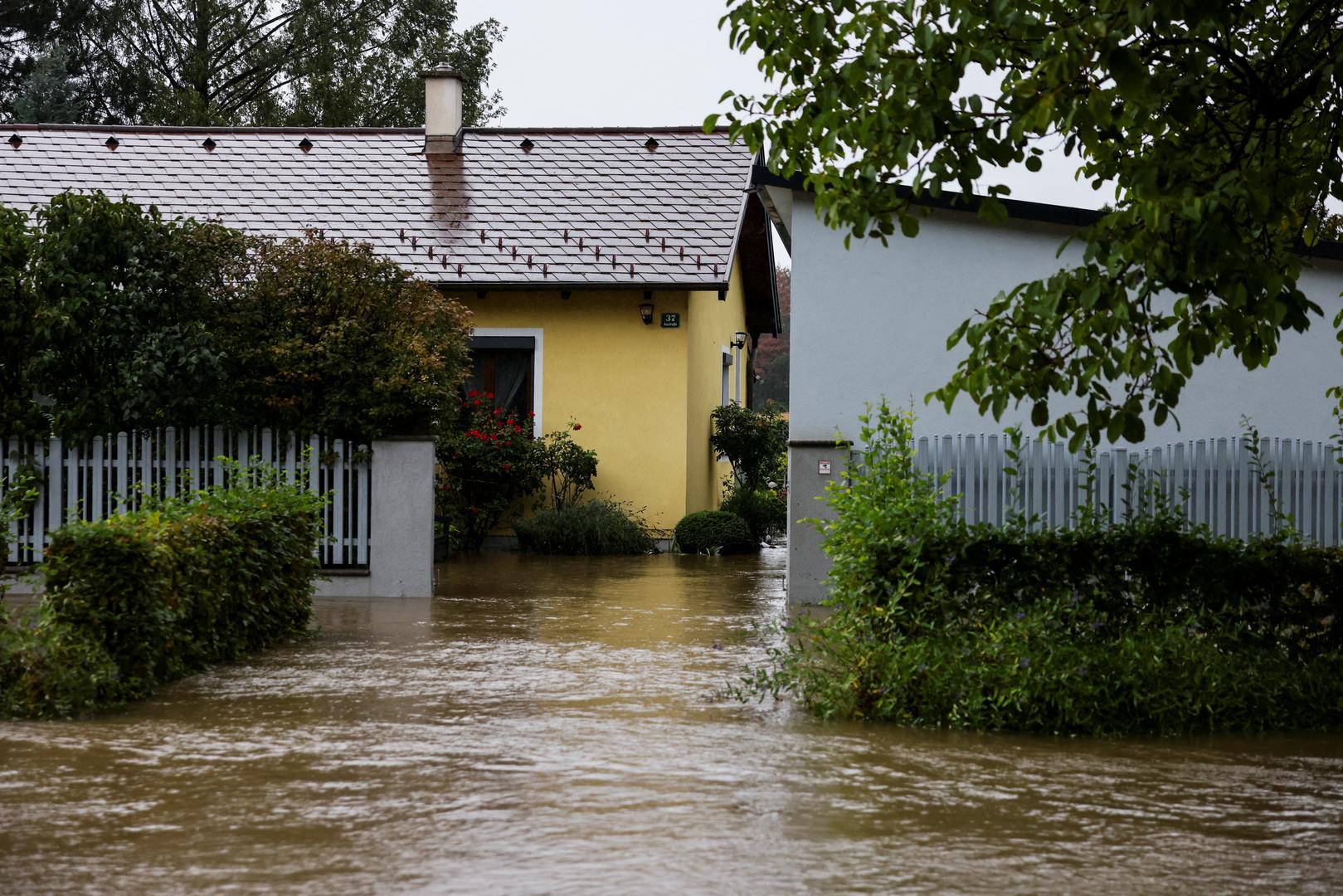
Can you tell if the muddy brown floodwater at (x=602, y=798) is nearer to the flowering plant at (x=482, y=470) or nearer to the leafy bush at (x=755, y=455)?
the flowering plant at (x=482, y=470)

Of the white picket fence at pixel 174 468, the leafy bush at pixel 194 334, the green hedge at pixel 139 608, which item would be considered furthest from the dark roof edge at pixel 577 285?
the green hedge at pixel 139 608

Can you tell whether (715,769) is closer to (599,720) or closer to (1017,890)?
(599,720)

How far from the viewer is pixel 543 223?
67.5ft

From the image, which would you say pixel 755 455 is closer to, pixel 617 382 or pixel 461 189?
pixel 617 382

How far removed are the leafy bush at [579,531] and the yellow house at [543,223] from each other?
1.01 metres

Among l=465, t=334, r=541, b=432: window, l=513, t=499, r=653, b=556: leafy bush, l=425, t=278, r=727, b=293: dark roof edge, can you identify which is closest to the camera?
l=513, t=499, r=653, b=556: leafy bush

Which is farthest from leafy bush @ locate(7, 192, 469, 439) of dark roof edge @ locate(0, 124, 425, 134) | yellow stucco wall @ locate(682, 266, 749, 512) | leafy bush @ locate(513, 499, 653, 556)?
dark roof edge @ locate(0, 124, 425, 134)

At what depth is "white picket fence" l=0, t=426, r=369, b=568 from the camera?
13.1 m

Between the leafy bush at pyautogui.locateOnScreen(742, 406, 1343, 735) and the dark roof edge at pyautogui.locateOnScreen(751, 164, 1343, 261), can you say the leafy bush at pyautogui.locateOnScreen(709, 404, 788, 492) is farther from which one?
the leafy bush at pyautogui.locateOnScreen(742, 406, 1343, 735)

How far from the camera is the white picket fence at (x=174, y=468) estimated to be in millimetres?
13109

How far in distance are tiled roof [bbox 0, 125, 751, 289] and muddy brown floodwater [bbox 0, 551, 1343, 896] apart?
1139 centimetres

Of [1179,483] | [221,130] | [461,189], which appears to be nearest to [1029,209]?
[1179,483]

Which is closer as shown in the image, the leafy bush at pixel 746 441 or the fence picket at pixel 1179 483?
the fence picket at pixel 1179 483

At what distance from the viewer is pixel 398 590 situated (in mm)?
13141
